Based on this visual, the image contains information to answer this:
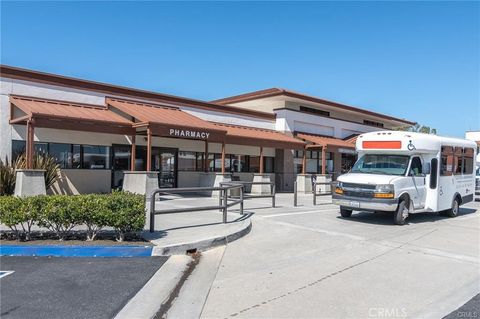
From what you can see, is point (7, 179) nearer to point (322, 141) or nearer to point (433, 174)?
point (433, 174)

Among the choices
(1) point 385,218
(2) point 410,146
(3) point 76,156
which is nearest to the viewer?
(2) point 410,146

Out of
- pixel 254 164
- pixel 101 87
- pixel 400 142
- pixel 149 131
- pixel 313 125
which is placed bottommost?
pixel 254 164

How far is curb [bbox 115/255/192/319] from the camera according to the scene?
4.73m

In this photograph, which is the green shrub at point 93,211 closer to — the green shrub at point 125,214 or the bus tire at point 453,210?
the green shrub at point 125,214

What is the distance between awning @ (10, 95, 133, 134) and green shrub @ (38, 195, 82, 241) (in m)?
7.72

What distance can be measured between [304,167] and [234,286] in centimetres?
2020

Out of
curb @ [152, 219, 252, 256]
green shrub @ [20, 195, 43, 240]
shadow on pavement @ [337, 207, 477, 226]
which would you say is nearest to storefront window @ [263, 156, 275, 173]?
shadow on pavement @ [337, 207, 477, 226]

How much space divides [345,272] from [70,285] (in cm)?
411

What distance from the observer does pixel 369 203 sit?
1177 cm

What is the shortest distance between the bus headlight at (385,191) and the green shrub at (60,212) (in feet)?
25.5

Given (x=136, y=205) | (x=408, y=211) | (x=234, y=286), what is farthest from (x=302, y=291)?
(x=408, y=211)

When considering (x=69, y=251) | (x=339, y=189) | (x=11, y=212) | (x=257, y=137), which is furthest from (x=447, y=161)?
(x=11, y=212)

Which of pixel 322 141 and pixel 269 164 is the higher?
pixel 322 141

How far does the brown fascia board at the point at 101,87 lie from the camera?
15.7 m
